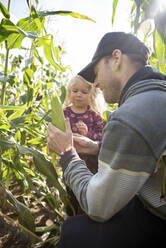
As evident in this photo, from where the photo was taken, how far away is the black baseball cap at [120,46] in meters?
0.75

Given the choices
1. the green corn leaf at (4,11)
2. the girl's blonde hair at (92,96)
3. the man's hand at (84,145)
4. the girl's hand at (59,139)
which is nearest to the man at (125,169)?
the girl's hand at (59,139)

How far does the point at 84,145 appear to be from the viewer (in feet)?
2.89

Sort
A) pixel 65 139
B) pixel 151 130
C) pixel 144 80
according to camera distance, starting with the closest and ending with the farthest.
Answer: pixel 151 130 → pixel 144 80 → pixel 65 139

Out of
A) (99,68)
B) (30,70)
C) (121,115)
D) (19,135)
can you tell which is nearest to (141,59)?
(99,68)

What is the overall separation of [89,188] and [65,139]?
8.2 inches

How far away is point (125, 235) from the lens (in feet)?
1.84

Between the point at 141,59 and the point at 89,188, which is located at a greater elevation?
the point at 141,59

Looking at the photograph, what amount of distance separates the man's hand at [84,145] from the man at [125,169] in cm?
14

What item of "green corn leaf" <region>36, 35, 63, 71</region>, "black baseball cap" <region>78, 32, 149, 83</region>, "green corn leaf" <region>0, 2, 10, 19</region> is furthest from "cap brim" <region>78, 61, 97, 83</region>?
"green corn leaf" <region>0, 2, 10, 19</region>

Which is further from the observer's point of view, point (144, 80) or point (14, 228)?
point (14, 228)

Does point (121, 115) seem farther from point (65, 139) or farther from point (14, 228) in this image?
point (14, 228)

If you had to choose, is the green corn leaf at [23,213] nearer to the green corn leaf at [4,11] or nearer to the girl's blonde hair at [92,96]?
the green corn leaf at [4,11]

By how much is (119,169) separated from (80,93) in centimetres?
91

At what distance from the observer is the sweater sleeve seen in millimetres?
476
